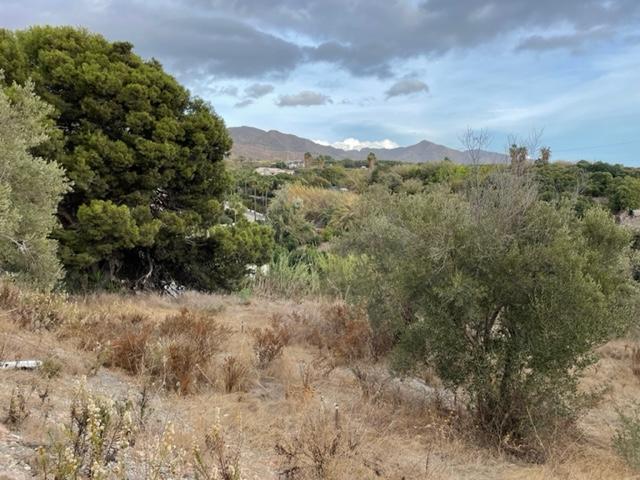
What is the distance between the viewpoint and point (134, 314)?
7816 millimetres

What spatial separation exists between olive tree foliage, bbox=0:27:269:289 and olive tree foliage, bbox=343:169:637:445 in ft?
23.3

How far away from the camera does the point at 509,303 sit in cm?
503

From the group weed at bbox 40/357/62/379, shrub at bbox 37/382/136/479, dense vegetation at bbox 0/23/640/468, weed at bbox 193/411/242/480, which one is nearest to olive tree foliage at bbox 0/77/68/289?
dense vegetation at bbox 0/23/640/468

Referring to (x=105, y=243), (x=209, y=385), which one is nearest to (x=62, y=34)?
Answer: (x=105, y=243)

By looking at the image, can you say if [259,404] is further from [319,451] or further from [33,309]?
[33,309]

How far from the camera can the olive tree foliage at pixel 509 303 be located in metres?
4.69

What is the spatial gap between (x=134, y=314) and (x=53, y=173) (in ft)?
7.84

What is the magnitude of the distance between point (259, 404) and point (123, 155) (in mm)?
7512

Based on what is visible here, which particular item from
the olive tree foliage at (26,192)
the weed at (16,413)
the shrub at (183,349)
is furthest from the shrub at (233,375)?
the olive tree foliage at (26,192)

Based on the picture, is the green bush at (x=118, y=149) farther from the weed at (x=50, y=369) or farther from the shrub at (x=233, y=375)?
the weed at (x=50, y=369)

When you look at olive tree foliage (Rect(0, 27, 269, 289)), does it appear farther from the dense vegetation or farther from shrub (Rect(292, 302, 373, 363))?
shrub (Rect(292, 302, 373, 363))

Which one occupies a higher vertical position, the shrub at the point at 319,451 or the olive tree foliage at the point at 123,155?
the olive tree foliage at the point at 123,155

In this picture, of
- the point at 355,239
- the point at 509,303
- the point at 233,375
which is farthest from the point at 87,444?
the point at 355,239

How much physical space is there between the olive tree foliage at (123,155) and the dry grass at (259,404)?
126 inches
